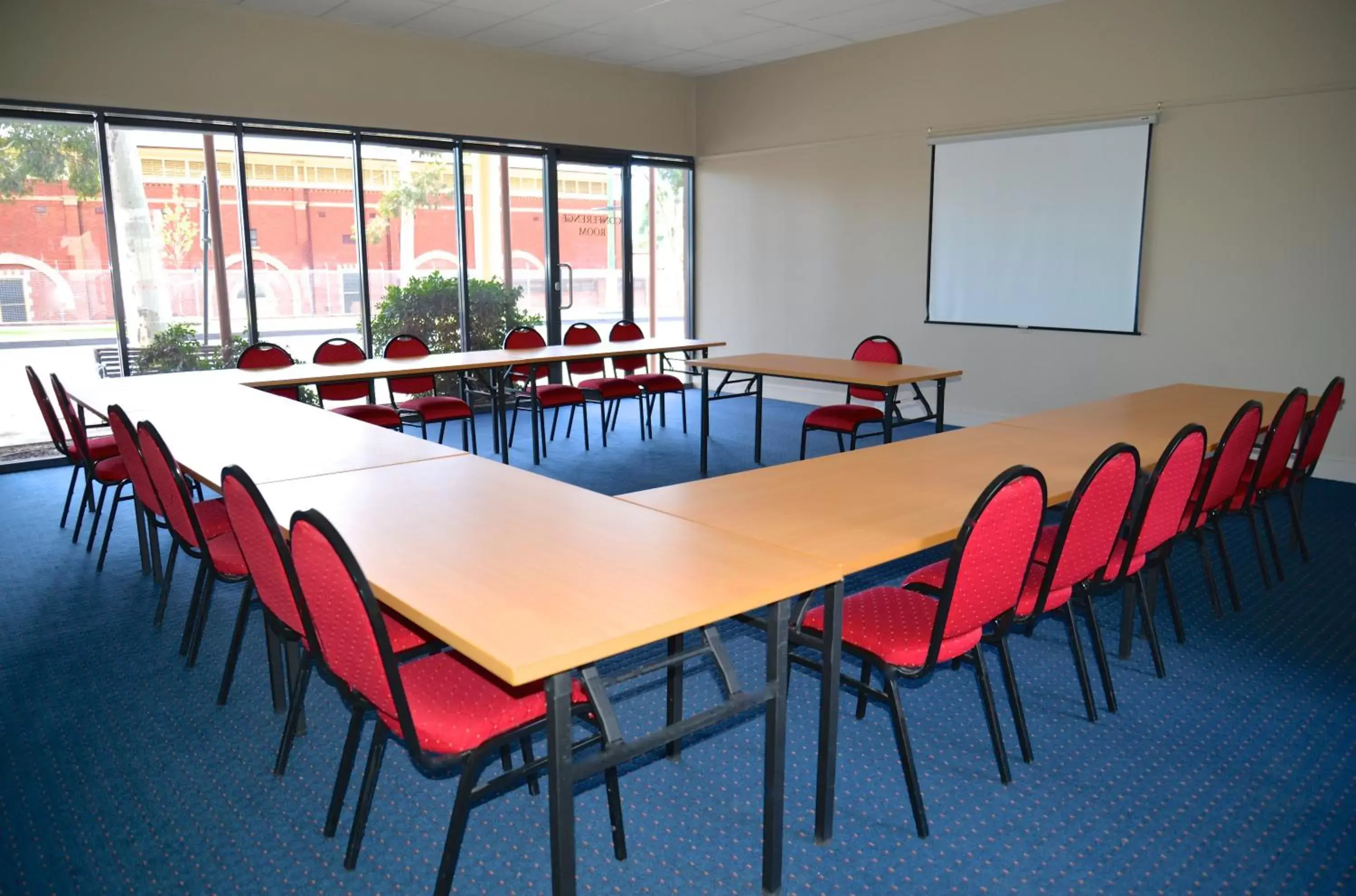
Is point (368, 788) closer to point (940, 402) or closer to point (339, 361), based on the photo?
point (940, 402)

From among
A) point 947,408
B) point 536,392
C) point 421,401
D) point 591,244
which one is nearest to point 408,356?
point 421,401

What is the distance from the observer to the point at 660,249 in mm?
9312

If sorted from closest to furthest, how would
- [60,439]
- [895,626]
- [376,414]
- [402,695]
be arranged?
[402,695] → [895,626] → [60,439] → [376,414]

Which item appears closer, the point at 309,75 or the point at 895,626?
the point at 895,626

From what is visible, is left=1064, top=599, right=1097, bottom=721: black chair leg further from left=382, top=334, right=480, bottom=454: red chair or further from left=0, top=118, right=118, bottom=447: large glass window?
left=0, top=118, right=118, bottom=447: large glass window

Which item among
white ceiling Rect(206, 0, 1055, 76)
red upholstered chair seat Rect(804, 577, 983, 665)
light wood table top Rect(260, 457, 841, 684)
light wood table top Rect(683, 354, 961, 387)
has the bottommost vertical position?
red upholstered chair seat Rect(804, 577, 983, 665)

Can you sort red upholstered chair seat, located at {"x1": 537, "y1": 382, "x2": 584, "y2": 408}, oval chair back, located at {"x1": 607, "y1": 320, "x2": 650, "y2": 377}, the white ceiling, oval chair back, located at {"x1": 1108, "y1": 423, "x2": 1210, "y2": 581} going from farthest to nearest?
oval chair back, located at {"x1": 607, "y1": 320, "x2": 650, "y2": 377} < red upholstered chair seat, located at {"x1": 537, "y1": 382, "x2": 584, "y2": 408} < the white ceiling < oval chair back, located at {"x1": 1108, "y1": 423, "x2": 1210, "y2": 581}

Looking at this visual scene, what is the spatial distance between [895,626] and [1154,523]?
0.94m

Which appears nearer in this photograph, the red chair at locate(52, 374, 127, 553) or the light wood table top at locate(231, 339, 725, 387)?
the red chair at locate(52, 374, 127, 553)

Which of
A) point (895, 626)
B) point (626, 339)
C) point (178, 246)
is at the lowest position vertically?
point (895, 626)

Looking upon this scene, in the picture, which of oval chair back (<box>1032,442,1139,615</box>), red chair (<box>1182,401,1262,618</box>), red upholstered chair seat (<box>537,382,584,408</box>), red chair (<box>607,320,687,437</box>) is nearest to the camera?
oval chair back (<box>1032,442,1139,615</box>)

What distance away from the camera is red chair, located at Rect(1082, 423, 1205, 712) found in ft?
8.48

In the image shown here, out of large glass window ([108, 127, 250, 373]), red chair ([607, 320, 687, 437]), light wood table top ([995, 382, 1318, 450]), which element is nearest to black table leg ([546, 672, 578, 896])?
light wood table top ([995, 382, 1318, 450])

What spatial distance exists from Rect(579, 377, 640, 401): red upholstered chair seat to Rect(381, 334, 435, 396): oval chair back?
3.58 ft
